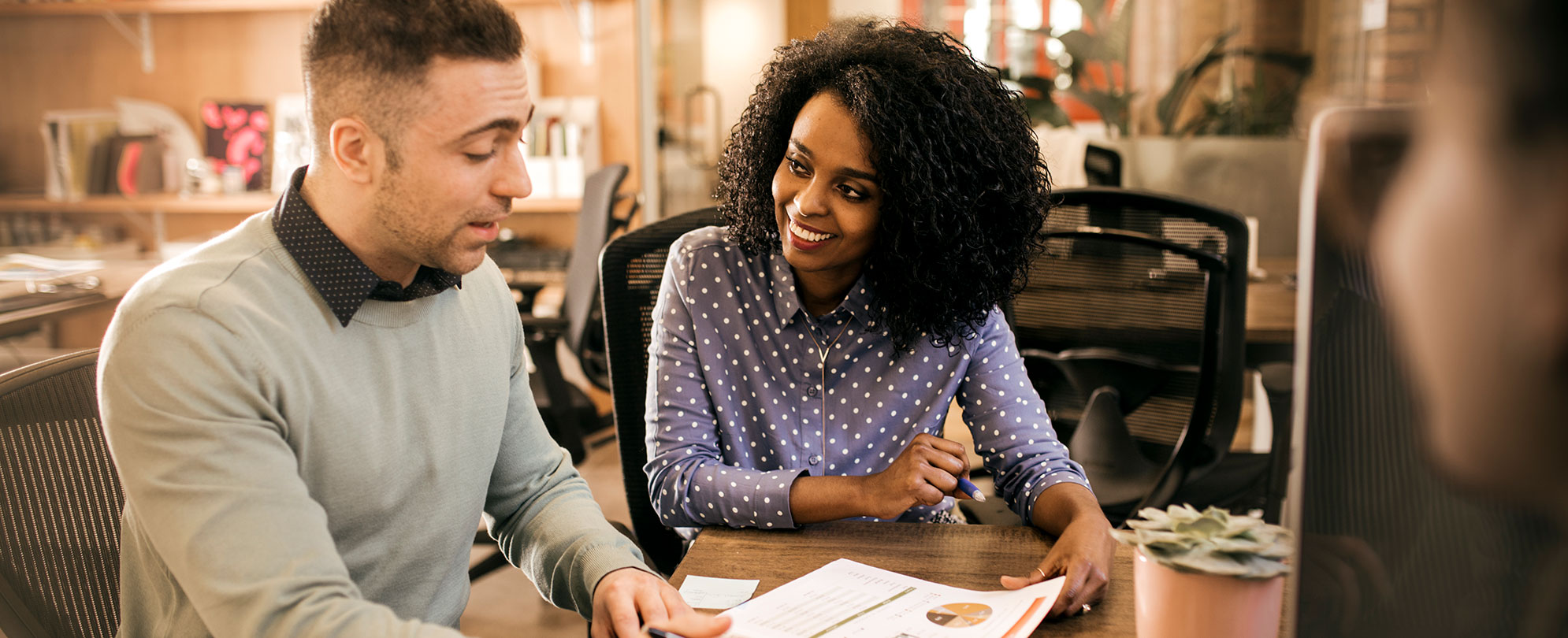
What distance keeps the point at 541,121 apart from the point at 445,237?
3.05 metres

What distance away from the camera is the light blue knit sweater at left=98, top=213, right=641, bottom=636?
0.75 m

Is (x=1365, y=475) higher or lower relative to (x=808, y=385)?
higher

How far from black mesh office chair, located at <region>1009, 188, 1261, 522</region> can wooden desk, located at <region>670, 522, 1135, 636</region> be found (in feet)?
2.13

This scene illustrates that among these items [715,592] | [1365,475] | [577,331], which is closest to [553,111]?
[577,331]

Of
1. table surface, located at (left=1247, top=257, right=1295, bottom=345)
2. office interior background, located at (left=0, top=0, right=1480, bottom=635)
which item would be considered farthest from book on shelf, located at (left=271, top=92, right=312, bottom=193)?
table surface, located at (left=1247, top=257, right=1295, bottom=345)

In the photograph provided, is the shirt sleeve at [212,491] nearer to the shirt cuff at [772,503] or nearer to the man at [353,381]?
the man at [353,381]

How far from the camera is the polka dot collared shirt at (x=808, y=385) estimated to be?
51.1 inches

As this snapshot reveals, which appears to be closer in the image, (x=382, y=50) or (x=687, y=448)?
(x=382, y=50)

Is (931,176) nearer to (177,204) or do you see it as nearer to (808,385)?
(808,385)

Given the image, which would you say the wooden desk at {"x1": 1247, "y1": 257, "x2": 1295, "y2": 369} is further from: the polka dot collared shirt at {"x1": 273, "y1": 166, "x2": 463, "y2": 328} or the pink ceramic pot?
the polka dot collared shirt at {"x1": 273, "y1": 166, "x2": 463, "y2": 328}

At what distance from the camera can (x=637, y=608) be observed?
0.95 m

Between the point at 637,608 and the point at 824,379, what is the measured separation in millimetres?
462

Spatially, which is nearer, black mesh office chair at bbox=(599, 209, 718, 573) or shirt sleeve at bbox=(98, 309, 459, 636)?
shirt sleeve at bbox=(98, 309, 459, 636)

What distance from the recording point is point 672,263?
54.6 inches
